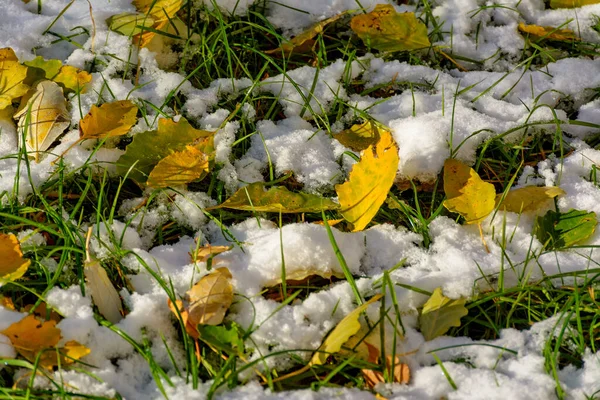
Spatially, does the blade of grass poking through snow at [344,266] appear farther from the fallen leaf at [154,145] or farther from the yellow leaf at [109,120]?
the yellow leaf at [109,120]

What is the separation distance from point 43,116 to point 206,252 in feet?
2.06

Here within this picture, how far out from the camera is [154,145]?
5.39 ft

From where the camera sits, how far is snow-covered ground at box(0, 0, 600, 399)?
4.20ft

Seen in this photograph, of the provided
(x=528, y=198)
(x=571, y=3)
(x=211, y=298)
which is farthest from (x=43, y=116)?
(x=571, y=3)

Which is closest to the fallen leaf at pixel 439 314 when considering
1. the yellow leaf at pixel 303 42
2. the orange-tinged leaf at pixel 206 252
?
the orange-tinged leaf at pixel 206 252

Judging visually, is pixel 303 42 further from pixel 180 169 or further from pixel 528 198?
pixel 528 198

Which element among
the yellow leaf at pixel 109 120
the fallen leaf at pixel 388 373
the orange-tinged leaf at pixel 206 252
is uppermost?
the yellow leaf at pixel 109 120

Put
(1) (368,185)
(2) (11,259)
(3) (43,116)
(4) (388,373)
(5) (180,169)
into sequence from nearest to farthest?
(4) (388,373), (2) (11,259), (1) (368,185), (5) (180,169), (3) (43,116)

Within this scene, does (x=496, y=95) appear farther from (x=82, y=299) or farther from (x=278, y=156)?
(x=82, y=299)

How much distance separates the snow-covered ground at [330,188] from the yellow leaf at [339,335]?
0.04 meters

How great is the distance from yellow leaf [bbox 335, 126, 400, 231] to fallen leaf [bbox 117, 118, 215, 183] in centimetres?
42

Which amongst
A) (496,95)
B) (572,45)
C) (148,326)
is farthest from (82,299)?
(572,45)

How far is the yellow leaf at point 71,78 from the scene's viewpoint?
5.91 feet

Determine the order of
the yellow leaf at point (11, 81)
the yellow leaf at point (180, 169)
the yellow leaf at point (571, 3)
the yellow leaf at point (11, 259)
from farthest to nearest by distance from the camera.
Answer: the yellow leaf at point (571, 3), the yellow leaf at point (11, 81), the yellow leaf at point (180, 169), the yellow leaf at point (11, 259)
